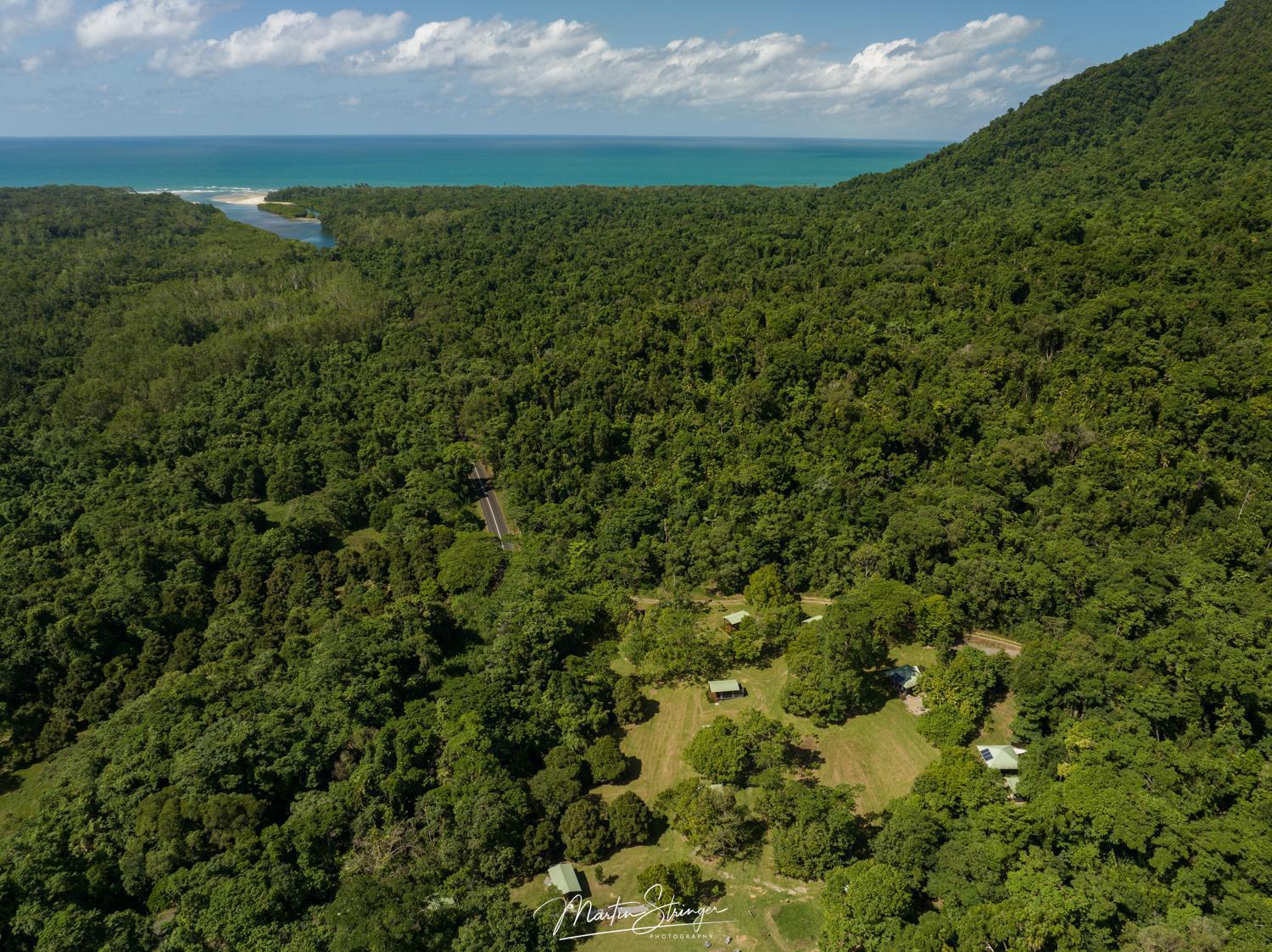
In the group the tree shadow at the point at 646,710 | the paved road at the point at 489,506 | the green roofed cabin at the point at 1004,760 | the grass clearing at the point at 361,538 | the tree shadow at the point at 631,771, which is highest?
the paved road at the point at 489,506

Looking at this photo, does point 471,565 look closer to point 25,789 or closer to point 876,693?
point 25,789

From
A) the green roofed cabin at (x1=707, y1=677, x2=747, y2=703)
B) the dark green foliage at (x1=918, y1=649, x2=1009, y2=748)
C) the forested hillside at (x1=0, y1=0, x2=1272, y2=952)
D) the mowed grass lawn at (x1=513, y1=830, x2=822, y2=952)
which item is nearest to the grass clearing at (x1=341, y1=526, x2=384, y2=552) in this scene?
the forested hillside at (x1=0, y1=0, x2=1272, y2=952)

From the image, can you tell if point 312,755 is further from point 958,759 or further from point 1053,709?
point 1053,709

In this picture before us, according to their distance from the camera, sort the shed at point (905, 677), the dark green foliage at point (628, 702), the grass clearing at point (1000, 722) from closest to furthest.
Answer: the grass clearing at point (1000, 722) → the dark green foliage at point (628, 702) → the shed at point (905, 677)

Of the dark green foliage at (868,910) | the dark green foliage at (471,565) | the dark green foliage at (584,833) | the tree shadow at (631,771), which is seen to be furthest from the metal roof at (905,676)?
the dark green foliage at (471,565)

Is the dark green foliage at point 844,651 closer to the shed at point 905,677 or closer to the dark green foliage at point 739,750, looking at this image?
the shed at point 905,677

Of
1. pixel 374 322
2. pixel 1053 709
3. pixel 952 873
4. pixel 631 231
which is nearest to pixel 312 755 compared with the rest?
pixel 952 873

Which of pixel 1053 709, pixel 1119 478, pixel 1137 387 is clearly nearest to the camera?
pixel 1053 709
